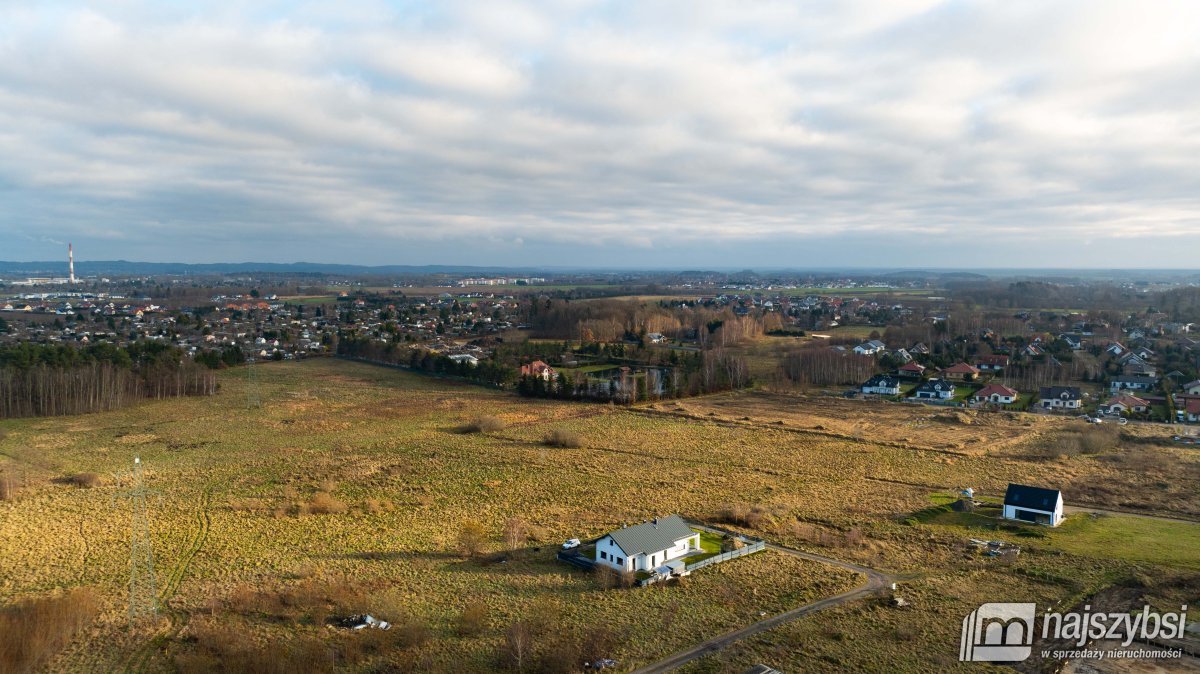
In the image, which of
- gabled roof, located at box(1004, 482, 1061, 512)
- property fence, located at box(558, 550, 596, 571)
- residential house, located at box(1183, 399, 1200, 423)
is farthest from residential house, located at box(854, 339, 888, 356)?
property fence, located at box(558, 550, 596, 571)

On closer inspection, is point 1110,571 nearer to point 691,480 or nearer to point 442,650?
point 691,480

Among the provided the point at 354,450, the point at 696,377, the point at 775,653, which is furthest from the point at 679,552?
the point at 696,377

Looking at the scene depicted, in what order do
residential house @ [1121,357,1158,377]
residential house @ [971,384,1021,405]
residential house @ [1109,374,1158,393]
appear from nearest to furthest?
residential house @ [971,384,1021,405] → residential house @ [1109,374,1158,393] → residential house @ [1121,357,1158,377]

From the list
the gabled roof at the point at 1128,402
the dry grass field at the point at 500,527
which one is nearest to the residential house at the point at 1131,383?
the gabled roof at the point at 1128,402

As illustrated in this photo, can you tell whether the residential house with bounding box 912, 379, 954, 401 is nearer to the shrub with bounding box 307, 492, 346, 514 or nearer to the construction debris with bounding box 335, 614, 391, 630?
the shrub with bounding box 307, 492, 346, 514

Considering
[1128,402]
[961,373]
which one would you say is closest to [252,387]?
[961,373]

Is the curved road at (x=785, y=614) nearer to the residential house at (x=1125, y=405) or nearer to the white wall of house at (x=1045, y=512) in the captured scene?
the white wall of house at (x=1045, y=512)
